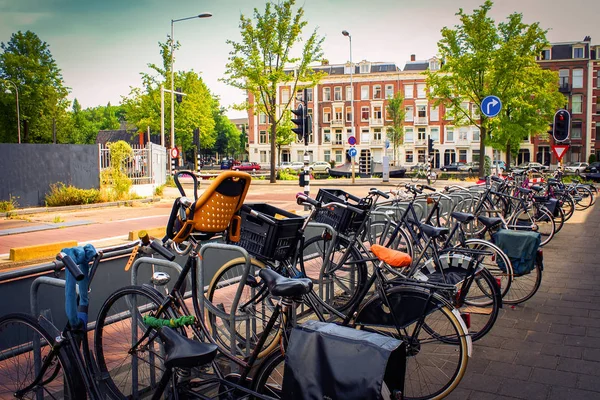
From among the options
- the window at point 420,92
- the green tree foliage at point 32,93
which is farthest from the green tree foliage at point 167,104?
the window at point 420,92

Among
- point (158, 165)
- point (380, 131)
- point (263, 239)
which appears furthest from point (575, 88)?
point (263, 239)

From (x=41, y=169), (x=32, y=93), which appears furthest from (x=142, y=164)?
(x=32, y=93)

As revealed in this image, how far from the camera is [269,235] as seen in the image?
396 centimetres

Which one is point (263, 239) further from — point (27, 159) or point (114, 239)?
point (27, 159)

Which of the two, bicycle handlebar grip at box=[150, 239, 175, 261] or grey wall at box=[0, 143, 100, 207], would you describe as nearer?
bicycle handlebar grip at box=[150, 239, 175, 261]

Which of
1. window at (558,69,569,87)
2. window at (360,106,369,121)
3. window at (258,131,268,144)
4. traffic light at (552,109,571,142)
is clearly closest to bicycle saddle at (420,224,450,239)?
traffic light at (552,109,571,142)

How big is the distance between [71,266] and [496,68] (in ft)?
104

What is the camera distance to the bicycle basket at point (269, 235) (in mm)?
3961

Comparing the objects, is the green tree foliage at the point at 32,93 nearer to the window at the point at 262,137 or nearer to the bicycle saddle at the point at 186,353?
the window at the point at 262,137

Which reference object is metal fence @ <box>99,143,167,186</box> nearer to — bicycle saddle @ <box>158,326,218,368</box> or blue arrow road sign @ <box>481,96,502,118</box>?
blue arrow road sign @ <box>481,96,502,118</box>

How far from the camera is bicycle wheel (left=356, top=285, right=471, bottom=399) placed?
3.45 m

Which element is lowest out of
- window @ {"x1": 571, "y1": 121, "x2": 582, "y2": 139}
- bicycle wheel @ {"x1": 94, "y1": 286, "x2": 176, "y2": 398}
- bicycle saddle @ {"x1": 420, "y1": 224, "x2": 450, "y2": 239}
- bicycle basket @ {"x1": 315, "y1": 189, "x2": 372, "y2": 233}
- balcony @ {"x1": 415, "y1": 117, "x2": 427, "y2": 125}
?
bicycle wheel @ {"x1": 94, "y1": 286, "x2": 176, "y2": 398}

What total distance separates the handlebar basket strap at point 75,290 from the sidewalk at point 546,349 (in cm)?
239

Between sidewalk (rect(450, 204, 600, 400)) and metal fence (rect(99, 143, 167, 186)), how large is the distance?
17523mm
